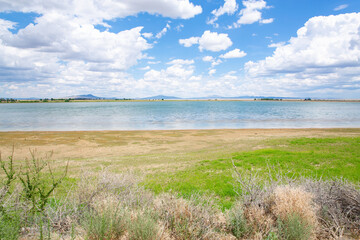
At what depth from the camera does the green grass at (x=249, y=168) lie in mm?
9539

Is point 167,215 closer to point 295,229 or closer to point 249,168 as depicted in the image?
point 295,229

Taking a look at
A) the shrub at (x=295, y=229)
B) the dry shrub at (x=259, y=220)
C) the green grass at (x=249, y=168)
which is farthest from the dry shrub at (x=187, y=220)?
the green grass at (x=249, y=168)

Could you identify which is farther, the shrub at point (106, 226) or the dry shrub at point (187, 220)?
the dry shrub at point (187, 220)

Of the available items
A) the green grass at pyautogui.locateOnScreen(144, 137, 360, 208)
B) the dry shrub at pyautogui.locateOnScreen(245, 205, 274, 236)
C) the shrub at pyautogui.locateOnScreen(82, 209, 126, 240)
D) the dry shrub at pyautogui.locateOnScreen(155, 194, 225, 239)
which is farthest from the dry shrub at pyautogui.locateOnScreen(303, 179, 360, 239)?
the shrub at pyautogui.locateOnScreen(82, 209, 126, 240)

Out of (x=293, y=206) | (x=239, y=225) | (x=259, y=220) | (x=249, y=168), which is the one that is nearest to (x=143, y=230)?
(x=239, y=225)

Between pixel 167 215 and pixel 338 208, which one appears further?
pixel 338 208

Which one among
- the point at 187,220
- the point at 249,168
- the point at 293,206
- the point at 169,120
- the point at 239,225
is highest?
the point at 293,206

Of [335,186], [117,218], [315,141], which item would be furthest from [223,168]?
[315,141]

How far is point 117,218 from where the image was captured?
4.70 m

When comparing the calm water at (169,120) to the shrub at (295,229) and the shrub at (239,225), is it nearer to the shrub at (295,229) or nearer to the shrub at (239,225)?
the shrub at (239,225)

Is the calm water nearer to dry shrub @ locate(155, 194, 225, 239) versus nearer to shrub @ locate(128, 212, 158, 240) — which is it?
dry shrub @ locate(155, 194, 225, 239)

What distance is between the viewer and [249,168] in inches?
461

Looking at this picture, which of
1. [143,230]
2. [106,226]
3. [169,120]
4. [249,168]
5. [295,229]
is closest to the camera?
[143,230]

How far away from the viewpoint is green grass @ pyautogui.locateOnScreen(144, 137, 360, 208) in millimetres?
9539
